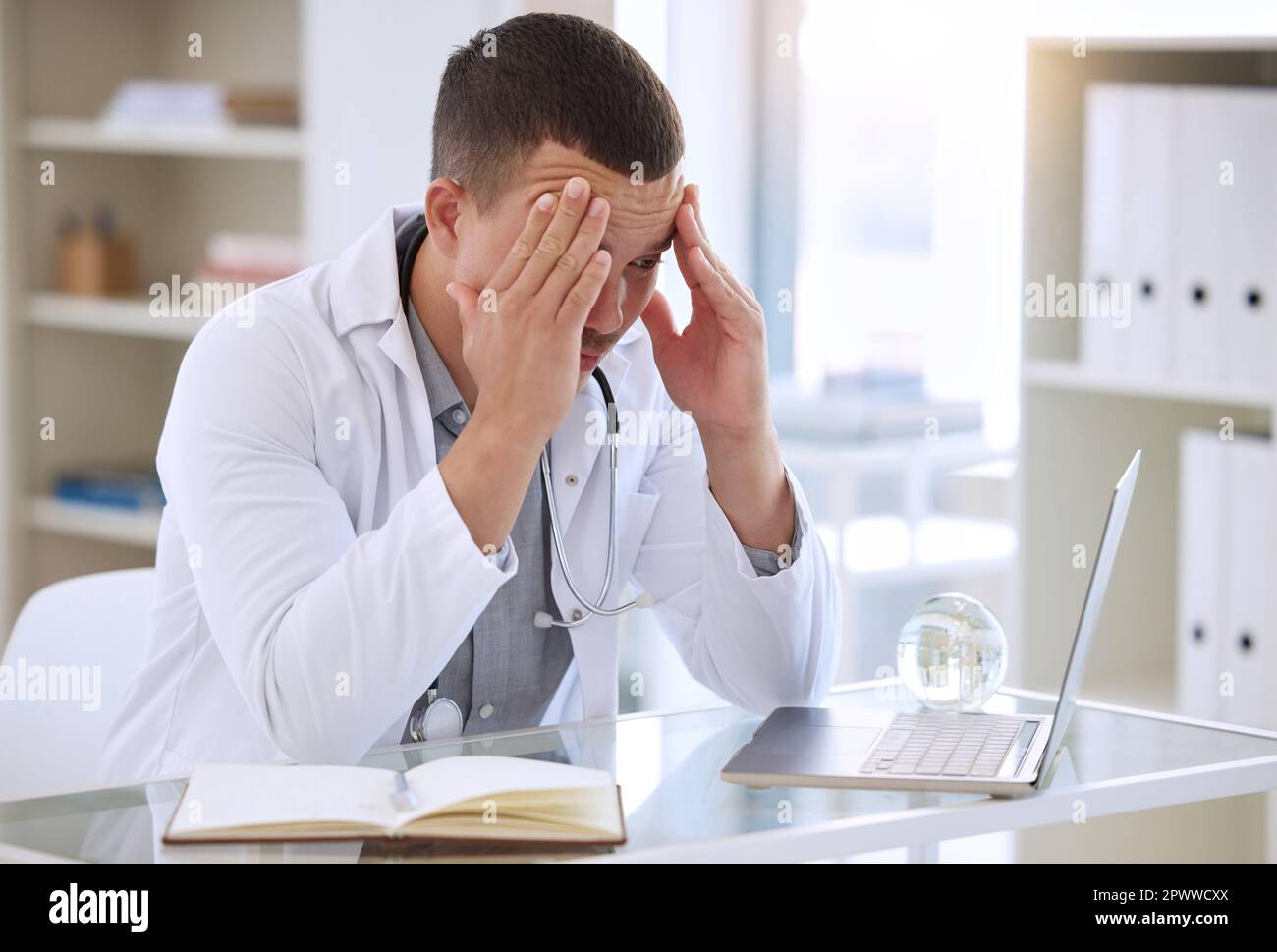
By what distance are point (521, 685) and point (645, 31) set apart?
1256 mm

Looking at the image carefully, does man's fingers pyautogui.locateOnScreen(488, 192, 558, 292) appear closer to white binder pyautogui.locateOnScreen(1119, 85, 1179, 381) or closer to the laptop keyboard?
the laptop keyboard

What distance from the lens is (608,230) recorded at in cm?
131

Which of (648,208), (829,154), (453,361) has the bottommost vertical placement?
(453,361)

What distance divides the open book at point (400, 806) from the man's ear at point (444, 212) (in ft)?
1.72

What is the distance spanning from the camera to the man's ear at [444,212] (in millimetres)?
1390

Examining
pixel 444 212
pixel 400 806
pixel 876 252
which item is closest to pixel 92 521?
pixel 876 252

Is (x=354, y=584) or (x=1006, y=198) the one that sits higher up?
(x=1006, y=198)

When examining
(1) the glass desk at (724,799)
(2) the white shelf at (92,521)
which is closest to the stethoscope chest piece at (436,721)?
(1) the glass desk at (724,799)

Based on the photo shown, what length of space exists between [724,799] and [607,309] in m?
0.43

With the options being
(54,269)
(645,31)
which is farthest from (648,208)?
(54,269)

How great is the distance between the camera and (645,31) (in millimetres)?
2439

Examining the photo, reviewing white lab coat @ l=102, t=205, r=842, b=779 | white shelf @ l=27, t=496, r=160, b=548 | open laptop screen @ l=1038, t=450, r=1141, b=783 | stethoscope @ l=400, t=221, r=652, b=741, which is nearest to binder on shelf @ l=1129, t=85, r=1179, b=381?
white lab coat @ l=102, t=205, r=842, b=779

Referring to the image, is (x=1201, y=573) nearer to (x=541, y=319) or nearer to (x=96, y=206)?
(x=541, y=319)
